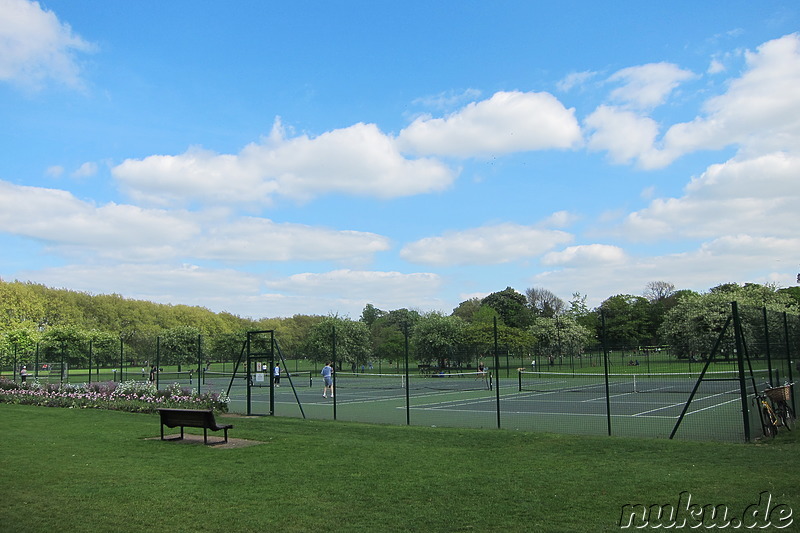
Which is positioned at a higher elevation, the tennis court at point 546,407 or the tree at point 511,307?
the tree at point 511,307

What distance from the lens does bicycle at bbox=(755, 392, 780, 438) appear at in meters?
11.2

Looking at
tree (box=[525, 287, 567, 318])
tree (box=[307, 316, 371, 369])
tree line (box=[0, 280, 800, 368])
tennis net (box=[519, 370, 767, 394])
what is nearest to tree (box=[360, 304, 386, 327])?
tree line (box=[0, 280, 800, 368])

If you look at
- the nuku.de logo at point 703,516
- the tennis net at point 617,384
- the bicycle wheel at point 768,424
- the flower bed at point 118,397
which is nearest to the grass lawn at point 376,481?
the nuku.de logo at point 703,516

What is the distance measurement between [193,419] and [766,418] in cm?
1056

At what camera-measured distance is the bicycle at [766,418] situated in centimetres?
1123

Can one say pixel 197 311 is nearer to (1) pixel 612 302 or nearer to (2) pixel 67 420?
(1) pixel 612 302

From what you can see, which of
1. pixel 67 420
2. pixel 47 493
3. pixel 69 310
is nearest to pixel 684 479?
pixel 47 493

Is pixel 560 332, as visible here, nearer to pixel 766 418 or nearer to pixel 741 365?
pixel 766 418

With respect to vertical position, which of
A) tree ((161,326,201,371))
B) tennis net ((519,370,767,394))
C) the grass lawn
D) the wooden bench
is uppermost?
tree ((161,326,201,371))

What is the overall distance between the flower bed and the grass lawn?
206 inches

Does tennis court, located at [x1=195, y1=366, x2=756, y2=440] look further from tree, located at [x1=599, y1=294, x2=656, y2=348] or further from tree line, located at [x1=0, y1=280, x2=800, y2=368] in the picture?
tree, located at [x1=599, y1=294, x2=656, y2=348]

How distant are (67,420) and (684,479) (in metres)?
14.5

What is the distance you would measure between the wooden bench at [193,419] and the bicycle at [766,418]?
9687 mm

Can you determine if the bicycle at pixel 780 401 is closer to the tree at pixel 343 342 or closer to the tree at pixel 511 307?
the tree at pixel 343 342
